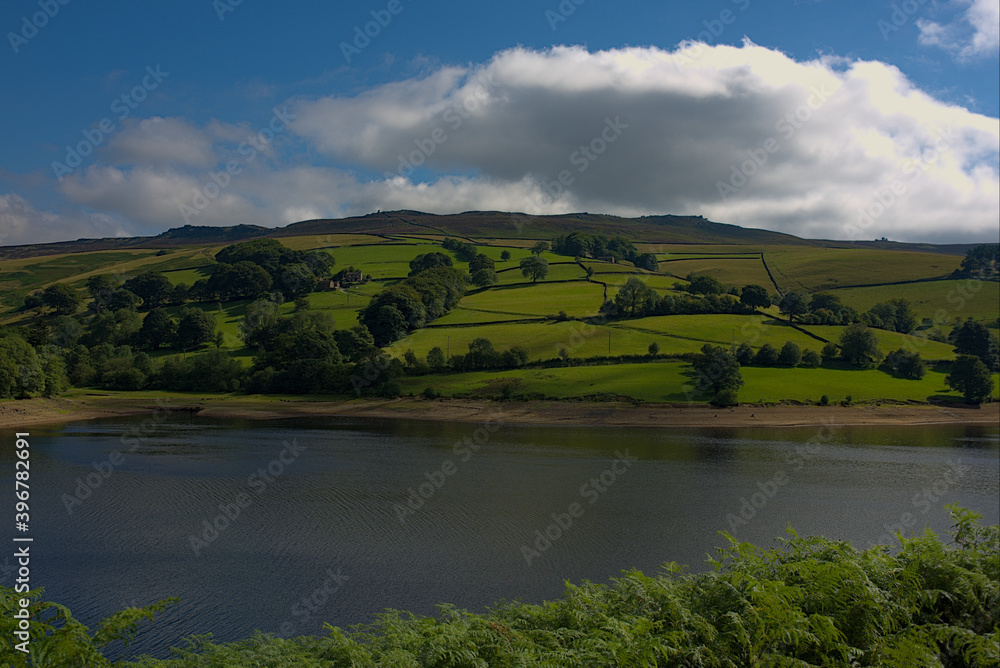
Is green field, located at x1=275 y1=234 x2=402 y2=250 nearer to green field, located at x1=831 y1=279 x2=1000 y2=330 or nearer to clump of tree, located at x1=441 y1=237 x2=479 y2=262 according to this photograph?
clump of tree, located at x1=441 y1=237 x2=479 y2=262

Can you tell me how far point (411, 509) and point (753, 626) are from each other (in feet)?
80.9

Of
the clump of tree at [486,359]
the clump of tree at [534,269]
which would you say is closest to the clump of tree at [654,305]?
the clump of tree at [486,359]

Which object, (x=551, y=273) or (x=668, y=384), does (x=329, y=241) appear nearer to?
(x=551, y=273)

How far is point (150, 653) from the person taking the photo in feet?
54.5

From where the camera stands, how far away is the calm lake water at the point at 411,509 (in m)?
21.0

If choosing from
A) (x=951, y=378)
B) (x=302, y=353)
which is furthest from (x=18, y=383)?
(x=951, y=378)

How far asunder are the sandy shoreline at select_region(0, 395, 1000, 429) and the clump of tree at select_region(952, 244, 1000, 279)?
69122 millimetres

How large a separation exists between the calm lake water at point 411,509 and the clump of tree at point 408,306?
3246 centimetres

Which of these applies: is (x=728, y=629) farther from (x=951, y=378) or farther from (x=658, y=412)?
(x=951, y=378)

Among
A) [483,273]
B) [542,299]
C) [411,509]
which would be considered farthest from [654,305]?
[411,509]

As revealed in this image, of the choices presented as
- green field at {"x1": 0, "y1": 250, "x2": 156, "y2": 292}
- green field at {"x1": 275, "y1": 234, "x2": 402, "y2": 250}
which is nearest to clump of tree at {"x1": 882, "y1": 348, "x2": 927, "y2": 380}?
green field at {"x1": 275, "y1": 234, "x2": 402, "y2": 250}

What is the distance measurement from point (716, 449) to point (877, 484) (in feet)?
41.0

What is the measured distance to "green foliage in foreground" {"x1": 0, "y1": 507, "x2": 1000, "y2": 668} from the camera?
7.11 metres

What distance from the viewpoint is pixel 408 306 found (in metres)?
90.8
